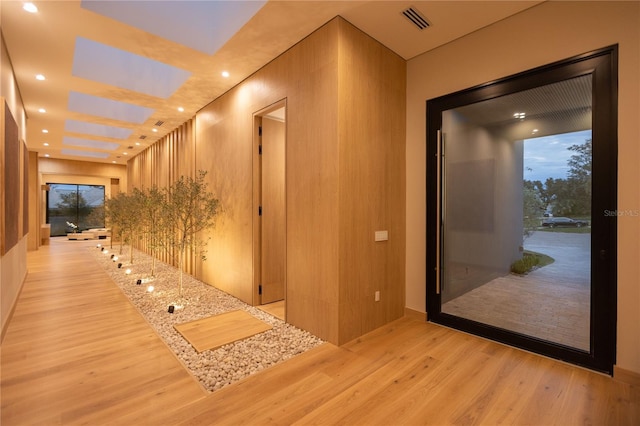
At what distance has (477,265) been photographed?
3.52 meters

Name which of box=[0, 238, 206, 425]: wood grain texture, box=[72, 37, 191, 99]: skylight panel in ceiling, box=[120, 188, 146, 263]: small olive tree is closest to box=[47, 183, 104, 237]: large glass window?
box=[120, 188, 146, 263]: small olive tree

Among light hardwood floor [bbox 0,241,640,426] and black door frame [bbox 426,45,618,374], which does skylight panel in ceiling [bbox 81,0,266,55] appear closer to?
black door frame [bbox 426,45,618,374]

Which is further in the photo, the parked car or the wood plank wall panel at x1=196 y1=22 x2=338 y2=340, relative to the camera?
the wood plank wall panel at x1=196 y1=22 x2=338 y2=340

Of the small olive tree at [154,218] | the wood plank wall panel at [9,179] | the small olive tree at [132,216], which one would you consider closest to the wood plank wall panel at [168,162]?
the small olive tree at [154,218]

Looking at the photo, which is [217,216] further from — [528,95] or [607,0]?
[607,0]

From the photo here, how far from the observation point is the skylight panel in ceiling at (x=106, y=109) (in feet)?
19.7

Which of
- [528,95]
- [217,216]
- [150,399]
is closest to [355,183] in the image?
[528,95]

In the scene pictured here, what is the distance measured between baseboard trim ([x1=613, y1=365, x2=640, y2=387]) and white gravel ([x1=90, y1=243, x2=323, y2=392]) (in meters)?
2.55

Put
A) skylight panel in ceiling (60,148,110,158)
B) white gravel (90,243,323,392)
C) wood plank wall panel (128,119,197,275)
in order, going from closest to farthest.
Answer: white gravel (90,243,323,392) < wood plank wall panel (128,119,197,275) < skylight panel in ceiling (60,148,110,158)

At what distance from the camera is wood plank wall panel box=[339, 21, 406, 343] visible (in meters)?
3.12

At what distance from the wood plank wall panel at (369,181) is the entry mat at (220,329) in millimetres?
1138

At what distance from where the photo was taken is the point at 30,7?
3006 mm

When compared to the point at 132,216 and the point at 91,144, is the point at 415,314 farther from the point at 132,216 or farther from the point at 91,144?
the point at 91,144

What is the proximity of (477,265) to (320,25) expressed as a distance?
3291 mm
